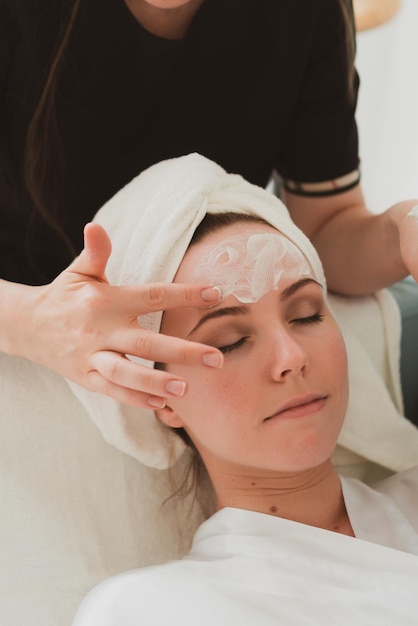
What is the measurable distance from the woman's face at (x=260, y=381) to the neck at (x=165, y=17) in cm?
36

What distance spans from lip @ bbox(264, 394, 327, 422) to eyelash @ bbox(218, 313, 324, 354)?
104mm

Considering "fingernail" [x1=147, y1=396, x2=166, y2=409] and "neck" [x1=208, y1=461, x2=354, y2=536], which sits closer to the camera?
"fingernail" [x1=147, y1=396, x2=166, y2=409]

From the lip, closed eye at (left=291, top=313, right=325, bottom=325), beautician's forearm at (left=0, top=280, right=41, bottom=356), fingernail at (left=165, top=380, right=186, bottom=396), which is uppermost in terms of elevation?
fingernail at (left=165, top=380, right=186, bottom=396)

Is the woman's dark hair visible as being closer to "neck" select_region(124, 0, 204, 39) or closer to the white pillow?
"neck" select_region(124, 0, 204, 39)

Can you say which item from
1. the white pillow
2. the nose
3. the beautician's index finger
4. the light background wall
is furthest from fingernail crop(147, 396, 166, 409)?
the light background wall

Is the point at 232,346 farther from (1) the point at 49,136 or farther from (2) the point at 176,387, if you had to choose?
(1) the point at 49,136

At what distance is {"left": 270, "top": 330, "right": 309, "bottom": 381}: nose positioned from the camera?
3.53 feet

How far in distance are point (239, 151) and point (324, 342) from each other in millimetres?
447

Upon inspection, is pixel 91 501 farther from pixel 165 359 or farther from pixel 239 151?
pixel 239 151

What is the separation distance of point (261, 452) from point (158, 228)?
0.35 m

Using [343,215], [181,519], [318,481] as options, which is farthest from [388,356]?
[181,519]

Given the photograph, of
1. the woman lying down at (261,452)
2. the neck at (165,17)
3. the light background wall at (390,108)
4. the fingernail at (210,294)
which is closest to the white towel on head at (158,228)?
the woman lying down at (261,452)

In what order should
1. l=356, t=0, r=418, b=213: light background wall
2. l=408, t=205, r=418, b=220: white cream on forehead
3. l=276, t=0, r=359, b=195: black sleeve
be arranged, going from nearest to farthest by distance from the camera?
l=408, t=205, r=418, b=220: white cream on forehead, l=276, t=0, r=359, b=195: black sleeve, l=356, t=0, r=418, b=213: light background wall

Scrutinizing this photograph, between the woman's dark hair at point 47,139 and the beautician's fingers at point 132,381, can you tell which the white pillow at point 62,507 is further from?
the beautician's fingers at point 132,381
